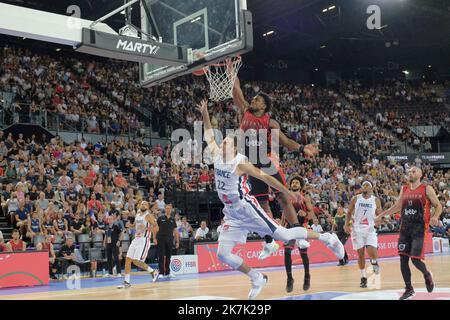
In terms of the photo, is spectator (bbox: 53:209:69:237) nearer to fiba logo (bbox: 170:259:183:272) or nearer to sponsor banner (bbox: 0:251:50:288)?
sponsor banner (bbox: 0:251:50:288)

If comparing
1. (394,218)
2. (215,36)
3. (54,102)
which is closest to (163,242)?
(215,36)

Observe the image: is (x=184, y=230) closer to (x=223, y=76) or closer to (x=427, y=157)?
(x=223, y=76)

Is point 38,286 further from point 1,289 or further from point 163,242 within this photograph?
point 163,242

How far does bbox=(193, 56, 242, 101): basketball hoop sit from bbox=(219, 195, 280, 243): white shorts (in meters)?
2.79

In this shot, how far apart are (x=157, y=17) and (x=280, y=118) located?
21249 millimetres

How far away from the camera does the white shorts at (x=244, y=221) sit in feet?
26.6

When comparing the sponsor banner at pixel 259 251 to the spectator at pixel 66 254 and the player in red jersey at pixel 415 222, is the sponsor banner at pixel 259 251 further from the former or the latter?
the player in red jersey at pixel 415 222

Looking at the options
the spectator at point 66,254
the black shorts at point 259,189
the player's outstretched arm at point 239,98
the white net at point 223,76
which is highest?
the white net at point 223,76

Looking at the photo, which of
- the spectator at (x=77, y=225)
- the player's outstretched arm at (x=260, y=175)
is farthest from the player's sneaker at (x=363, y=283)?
the spectator at (x=77, y=225)

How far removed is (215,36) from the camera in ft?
32.2

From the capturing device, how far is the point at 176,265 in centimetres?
1706

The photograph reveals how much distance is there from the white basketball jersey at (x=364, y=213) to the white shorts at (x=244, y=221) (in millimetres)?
3997

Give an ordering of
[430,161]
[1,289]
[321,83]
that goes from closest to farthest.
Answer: [1,289] → [430,161] → [321,83]

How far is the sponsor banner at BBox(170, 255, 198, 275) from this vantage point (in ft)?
55.6
